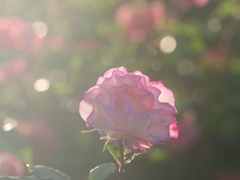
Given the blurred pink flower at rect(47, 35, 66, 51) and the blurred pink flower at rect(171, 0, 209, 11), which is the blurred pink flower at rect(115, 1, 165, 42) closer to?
the blurred pink flower at rect(171, 0, 209, 11)

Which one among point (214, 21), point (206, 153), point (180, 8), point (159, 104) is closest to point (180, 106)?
point (206, 153)

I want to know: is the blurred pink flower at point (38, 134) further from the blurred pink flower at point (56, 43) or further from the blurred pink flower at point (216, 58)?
the blurred pink flower at point (216, 58)

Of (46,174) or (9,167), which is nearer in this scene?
(46,174)

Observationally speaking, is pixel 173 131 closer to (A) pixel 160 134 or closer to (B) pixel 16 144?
A: (A) pixel 160 134

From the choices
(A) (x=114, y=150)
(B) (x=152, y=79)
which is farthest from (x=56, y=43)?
(A) (x=114, y=150)

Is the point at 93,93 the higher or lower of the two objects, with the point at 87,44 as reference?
lower

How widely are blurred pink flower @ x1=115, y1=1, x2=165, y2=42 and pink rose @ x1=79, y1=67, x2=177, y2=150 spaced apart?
3.47ft

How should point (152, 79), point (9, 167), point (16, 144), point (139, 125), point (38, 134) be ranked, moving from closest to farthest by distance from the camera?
point (139, 125), point (16, 144), point (9, 167), point (38, 134), point (152, 79)

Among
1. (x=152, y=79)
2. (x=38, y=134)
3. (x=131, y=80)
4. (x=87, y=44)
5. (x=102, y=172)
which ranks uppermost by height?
(x=87, y=44)

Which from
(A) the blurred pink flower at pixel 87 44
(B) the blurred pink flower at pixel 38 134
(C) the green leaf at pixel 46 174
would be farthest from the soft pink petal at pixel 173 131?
(A) the blurred pink flower at pixel 87 44

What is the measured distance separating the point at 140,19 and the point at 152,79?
9.7 inches

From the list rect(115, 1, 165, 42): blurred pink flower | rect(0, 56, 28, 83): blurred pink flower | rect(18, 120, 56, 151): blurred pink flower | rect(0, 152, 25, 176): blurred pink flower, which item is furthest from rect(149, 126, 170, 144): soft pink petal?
rect(115, 1, 165, 42): blurred pink flower

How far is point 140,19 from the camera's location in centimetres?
167

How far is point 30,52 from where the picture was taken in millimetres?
1579
